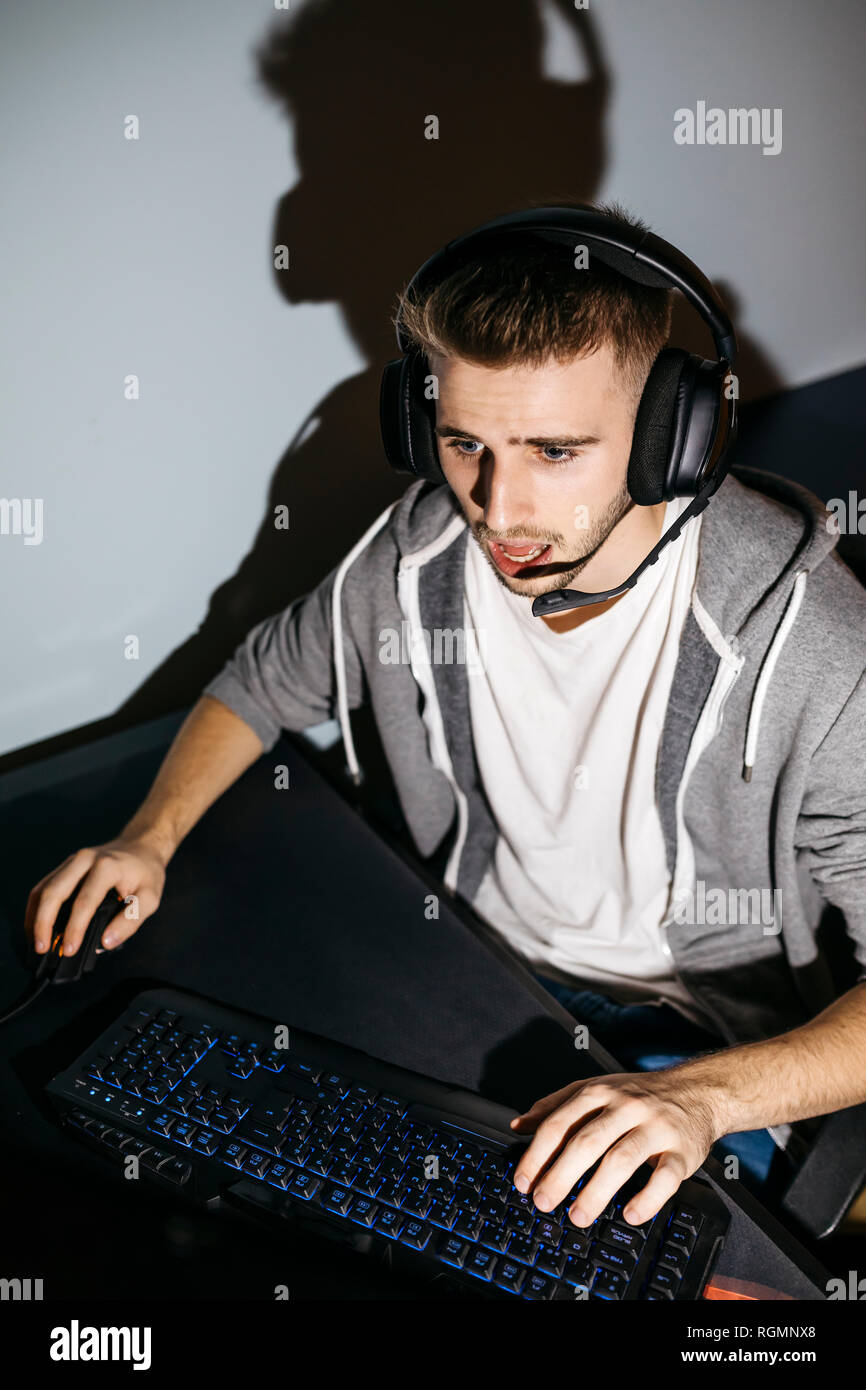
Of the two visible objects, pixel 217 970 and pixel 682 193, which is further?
pixel 682 193

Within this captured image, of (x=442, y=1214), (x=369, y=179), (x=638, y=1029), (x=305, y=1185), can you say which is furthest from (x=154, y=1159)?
(x=369, y=179)

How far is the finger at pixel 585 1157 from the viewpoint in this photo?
2.33ft

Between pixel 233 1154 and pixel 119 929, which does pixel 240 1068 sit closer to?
pixel 233 1154

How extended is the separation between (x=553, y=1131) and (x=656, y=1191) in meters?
0.08

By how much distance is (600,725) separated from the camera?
3.53 feet

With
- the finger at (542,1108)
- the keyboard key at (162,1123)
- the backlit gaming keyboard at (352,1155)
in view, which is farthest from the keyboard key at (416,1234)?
the keyboard key at (162,1123)

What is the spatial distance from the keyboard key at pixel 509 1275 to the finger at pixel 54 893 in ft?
1.72

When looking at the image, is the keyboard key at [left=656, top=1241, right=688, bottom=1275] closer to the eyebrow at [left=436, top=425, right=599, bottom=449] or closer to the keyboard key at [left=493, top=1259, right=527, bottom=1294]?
the keyboard key at [left=493, top=1259, right=527, bottom=1294]

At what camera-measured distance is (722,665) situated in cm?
97

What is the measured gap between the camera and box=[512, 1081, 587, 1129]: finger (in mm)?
775

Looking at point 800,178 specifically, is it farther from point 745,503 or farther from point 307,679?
point 307,679

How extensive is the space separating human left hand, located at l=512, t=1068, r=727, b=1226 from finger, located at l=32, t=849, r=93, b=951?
0.49 m
